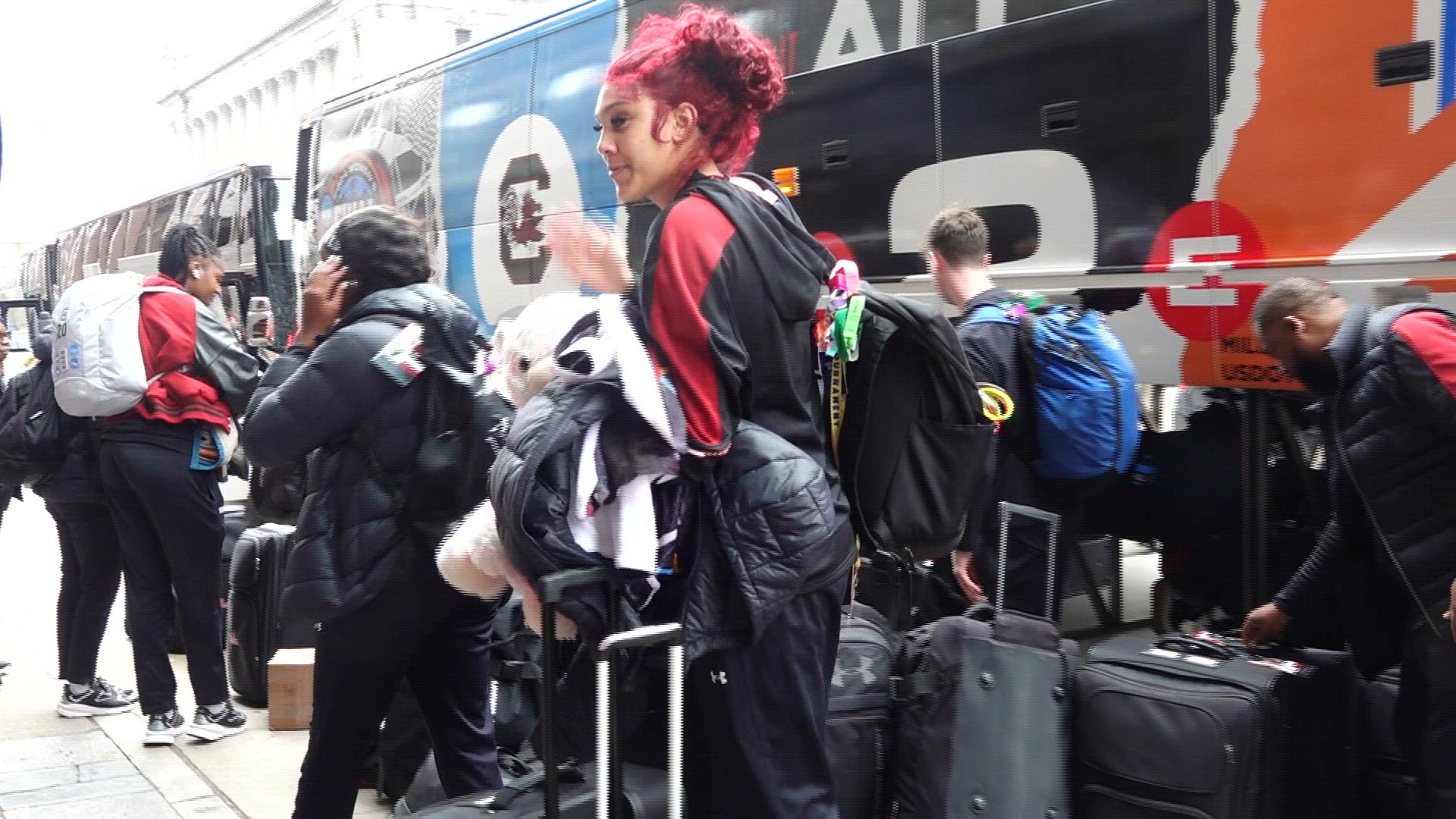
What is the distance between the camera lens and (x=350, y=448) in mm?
3113

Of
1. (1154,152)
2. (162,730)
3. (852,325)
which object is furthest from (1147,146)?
(162,730)

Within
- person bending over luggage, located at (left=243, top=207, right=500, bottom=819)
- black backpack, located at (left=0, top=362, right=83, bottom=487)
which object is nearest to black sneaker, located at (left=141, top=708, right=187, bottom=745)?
black backpack, located at (left=0, top=362, right=83, bottom=487)

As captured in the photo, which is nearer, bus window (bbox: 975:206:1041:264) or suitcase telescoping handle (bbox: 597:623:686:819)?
suitcase telescoping handle (bbox: 597:623:686:819)

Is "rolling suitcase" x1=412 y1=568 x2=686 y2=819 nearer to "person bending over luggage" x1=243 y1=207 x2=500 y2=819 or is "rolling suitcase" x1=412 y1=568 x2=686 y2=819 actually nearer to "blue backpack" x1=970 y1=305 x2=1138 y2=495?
"person bending over luggage" x1=243 y1=207 x2=500 y2=819

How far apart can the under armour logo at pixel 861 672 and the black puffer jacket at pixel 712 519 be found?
1098 millimetres

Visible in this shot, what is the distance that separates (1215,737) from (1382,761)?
28.6 inches

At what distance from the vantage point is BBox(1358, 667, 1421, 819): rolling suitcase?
136 inches

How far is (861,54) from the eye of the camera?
5691 mm

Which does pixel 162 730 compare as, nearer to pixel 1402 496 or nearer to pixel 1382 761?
pixel 1382 761

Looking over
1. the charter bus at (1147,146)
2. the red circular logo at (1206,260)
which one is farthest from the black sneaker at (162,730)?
the red circular logo at (1206,260)

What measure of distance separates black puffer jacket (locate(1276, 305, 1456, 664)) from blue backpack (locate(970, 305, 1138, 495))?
109 centimetres

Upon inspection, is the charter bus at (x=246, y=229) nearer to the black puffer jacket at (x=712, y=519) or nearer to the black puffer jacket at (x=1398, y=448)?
the black puffer jacket at (x=1398, y=448)

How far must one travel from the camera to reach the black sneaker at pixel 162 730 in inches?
199

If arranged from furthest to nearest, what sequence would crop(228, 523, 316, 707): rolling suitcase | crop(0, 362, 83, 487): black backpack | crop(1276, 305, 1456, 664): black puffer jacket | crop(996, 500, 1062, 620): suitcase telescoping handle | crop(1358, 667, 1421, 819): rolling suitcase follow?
crop(228, 523, 316, 707): rolling suitcase
crop(0, 362, 83, 487): black backpack
crop(996, 500, 1062, 620): suitcase telescoping handle
crop(1358, 667, 1421, 819): rolling suitcase
crop(1276, 305, 1456, 664): black puffer jacket
